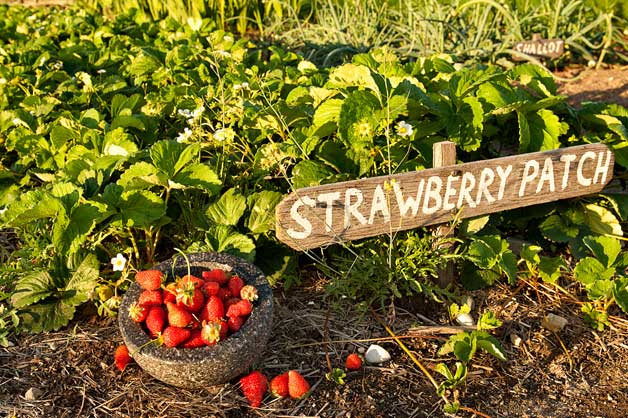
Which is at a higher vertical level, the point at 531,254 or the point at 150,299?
the point at 150,299

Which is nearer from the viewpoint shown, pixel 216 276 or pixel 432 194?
pixel 216 276

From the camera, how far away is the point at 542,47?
476cm

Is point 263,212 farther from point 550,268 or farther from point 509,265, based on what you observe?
point 550,268

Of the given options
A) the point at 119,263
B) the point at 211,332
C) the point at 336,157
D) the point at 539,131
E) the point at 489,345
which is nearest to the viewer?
the point at 211,332

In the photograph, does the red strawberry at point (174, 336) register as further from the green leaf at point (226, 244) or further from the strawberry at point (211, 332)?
the green leaf at point (226, 244)

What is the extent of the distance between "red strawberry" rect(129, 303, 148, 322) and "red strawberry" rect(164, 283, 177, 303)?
6cm

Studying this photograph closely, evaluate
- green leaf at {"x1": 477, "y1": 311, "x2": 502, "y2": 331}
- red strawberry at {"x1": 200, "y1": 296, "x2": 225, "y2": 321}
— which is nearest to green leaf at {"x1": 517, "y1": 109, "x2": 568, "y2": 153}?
green leaf at {"x1": 477, "y1": 311, "x2": 502, "y2": 331}

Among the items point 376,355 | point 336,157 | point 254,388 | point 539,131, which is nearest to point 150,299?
point 254,388

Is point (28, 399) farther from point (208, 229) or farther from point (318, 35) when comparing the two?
point (318, 35)

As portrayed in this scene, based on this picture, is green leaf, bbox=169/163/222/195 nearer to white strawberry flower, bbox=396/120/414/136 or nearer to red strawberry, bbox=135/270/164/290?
red strawberry, bbox=135/270/164/290

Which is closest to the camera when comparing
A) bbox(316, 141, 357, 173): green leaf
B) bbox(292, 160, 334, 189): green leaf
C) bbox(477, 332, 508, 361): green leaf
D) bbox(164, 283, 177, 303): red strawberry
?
bbox(164, 283, 177, 303): red strawberry

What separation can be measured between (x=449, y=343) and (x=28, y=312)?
135 centimetres

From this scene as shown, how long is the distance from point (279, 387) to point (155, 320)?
39 cm

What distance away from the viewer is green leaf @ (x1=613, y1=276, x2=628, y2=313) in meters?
2.00
